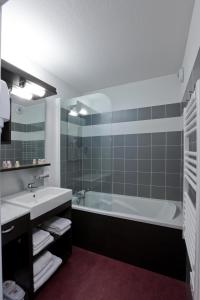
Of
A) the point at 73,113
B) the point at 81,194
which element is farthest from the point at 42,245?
the point at 73,113

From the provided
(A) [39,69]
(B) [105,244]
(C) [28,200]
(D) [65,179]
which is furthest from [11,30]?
(B) [105,244]

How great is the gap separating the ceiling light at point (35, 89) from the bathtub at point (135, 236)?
1.55 meters

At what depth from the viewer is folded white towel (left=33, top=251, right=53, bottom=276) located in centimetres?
150

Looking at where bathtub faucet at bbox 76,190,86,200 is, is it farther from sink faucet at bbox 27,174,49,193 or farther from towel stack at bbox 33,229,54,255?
towel stack at bbox 33,229,54,255

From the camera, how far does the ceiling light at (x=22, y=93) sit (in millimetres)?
1825

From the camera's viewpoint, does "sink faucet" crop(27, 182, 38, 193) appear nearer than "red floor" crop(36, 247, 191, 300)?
No

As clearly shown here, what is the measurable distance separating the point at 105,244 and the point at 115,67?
7.59ft

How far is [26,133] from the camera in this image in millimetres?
1985

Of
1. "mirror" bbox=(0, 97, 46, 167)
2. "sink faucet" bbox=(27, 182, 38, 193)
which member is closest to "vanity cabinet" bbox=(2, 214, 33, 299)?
"sink faucet" bbox=(27, 182, 38, 193)

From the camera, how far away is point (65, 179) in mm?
2490

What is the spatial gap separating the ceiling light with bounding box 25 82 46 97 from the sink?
47.5 inches

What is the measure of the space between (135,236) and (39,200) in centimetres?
113

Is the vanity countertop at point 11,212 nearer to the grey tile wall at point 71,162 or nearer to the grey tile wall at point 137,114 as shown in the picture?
the grey tile wall at point 71,162

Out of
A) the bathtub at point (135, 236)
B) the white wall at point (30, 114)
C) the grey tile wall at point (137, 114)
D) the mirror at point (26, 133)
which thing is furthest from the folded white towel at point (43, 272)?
the grey tile wall at point (137, 114)
